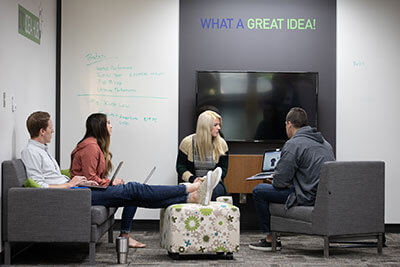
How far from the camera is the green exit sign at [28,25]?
5.50 m

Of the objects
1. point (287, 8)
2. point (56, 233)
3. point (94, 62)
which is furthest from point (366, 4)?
point (56, 233)

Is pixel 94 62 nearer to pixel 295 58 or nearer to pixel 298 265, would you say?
pixel 295 58

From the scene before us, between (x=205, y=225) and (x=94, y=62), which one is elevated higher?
(x=94, y=62)

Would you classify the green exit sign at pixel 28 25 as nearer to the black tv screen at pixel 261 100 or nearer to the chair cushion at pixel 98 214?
the chair cushion at pixel 98 214

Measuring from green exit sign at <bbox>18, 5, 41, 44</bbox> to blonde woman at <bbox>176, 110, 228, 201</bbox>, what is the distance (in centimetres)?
170

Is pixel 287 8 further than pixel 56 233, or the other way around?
pixel 287 8

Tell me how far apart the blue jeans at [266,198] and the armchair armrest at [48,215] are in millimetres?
1599

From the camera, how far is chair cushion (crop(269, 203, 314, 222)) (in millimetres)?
5254

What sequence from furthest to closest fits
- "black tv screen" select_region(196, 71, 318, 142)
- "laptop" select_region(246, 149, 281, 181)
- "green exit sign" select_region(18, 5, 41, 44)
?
"black tv screen" select_region(196, 71, 318, 142) < "laptop" select_region(246, 149, 281, 181) < "green exit sign" select_region(18, 5, 41, 44)

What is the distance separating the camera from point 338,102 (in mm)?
6992

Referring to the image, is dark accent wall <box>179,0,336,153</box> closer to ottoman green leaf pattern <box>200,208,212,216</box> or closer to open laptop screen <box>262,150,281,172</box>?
open laptop screen <box>262,150,281,172</box>

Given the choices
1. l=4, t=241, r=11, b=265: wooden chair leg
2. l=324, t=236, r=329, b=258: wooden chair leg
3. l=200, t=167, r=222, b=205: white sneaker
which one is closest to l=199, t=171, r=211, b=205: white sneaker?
l=200, t=167, r=222, b=205: white sneaker

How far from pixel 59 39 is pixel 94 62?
1.46 ft

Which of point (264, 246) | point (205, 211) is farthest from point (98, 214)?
point (264, 246)
